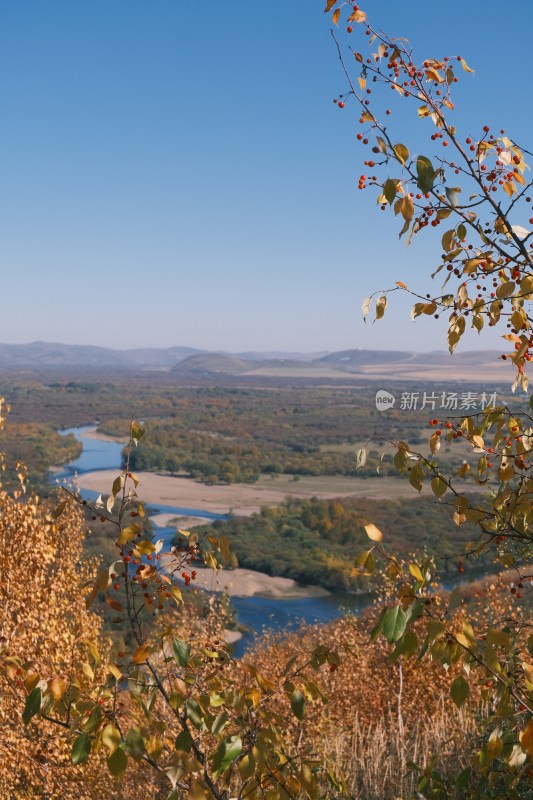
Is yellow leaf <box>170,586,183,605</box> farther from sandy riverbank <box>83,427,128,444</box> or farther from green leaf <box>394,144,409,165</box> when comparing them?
sandy riverbank <box>83,427,128,444</box>

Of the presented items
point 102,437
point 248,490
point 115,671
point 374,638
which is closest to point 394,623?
point 374,638

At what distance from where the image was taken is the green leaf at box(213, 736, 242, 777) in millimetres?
2244

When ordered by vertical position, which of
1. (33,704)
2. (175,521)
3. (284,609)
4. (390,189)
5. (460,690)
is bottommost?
(284,609)

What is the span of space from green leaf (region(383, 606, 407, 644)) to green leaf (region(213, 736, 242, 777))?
66 cm

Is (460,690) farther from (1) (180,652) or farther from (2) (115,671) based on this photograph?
(2) (115,671)

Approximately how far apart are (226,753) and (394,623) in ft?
2.36

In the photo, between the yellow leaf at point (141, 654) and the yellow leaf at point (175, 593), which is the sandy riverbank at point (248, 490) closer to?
the yellow leaf at point (175, 593)

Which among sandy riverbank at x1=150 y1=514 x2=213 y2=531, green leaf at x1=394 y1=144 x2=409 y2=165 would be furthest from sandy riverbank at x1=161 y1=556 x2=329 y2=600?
green leaf at x1=394 y1=144 x2=409 y2=165

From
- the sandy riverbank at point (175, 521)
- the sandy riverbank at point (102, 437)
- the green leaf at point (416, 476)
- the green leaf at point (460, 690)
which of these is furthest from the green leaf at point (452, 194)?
the sandy riverbank at point (102, 437)

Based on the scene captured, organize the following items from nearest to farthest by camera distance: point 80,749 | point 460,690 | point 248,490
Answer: point 460,690 → point 80,749 → point 248,490

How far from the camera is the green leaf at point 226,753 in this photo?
88.4 inches

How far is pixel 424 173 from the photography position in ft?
7.75

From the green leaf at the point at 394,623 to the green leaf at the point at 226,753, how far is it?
658 mm

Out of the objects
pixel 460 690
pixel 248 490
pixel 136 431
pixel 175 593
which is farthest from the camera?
pixel 248 490
